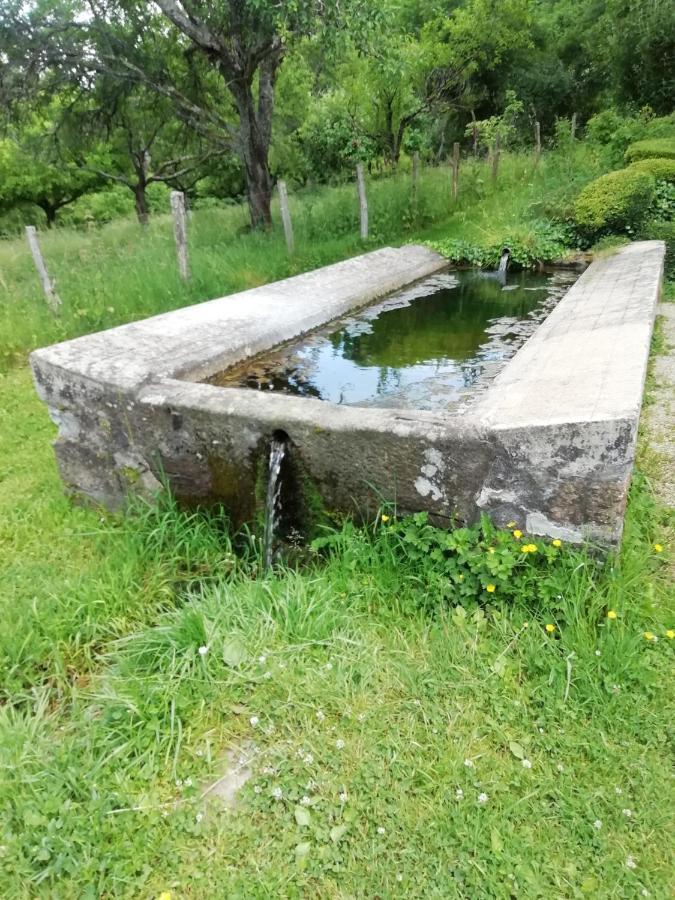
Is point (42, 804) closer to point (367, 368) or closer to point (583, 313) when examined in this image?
point (367, 368)

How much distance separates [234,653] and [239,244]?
328 inches

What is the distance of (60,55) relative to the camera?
9.66 meters

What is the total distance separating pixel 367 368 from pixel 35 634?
9.81ft

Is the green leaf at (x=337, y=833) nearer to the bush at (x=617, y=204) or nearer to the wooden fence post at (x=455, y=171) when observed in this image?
the bush at (x=617, y=204)

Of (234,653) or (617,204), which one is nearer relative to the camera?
(234,653)

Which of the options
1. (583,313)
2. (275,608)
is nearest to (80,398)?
(275,608)

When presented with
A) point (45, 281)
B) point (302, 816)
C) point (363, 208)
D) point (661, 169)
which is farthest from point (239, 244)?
point (302, 816)

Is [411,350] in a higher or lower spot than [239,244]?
lower

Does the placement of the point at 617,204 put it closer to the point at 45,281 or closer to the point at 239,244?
the point at 239,244

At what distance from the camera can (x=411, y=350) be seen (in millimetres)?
5000

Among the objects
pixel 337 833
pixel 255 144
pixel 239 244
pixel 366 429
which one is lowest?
pixel 337 833

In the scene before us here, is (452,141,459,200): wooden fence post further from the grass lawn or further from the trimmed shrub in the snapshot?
the grass lawn

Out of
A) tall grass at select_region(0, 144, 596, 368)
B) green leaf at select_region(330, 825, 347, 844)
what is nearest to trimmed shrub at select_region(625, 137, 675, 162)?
tall grass at select_region(0, 144, 596, 368)

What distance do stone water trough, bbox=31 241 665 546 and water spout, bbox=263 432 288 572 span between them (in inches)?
1.7
